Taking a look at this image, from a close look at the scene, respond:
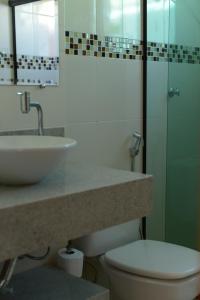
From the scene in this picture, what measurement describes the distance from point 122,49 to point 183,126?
603mm

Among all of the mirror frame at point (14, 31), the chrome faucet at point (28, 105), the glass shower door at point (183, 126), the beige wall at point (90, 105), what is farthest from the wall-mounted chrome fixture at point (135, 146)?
the mirror frame at point (14, 31)

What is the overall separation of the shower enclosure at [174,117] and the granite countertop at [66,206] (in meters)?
1.02

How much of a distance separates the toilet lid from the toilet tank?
0.04 meters

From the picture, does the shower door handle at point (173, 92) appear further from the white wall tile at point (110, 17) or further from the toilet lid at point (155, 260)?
the toilet lid at point (155, 260)

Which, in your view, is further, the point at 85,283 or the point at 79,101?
the point at 79,101

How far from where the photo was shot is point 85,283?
180cm

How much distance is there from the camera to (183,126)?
8.51ft

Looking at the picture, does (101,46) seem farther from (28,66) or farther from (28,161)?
(28,161)

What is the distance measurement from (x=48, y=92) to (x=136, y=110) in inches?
26.5

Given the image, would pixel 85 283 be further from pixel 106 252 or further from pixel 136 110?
pixel 136 110

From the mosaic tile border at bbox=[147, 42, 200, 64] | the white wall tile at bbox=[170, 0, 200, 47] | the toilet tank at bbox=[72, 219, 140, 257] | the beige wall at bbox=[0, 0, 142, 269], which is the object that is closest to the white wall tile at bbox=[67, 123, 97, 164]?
the beige wall at bbox=[0, 0, 142, 269]

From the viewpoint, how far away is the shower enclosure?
248 centimetres

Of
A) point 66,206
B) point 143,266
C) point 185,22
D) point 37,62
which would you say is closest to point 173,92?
point 185,22

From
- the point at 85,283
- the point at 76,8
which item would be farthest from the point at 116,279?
the point at 76,8
